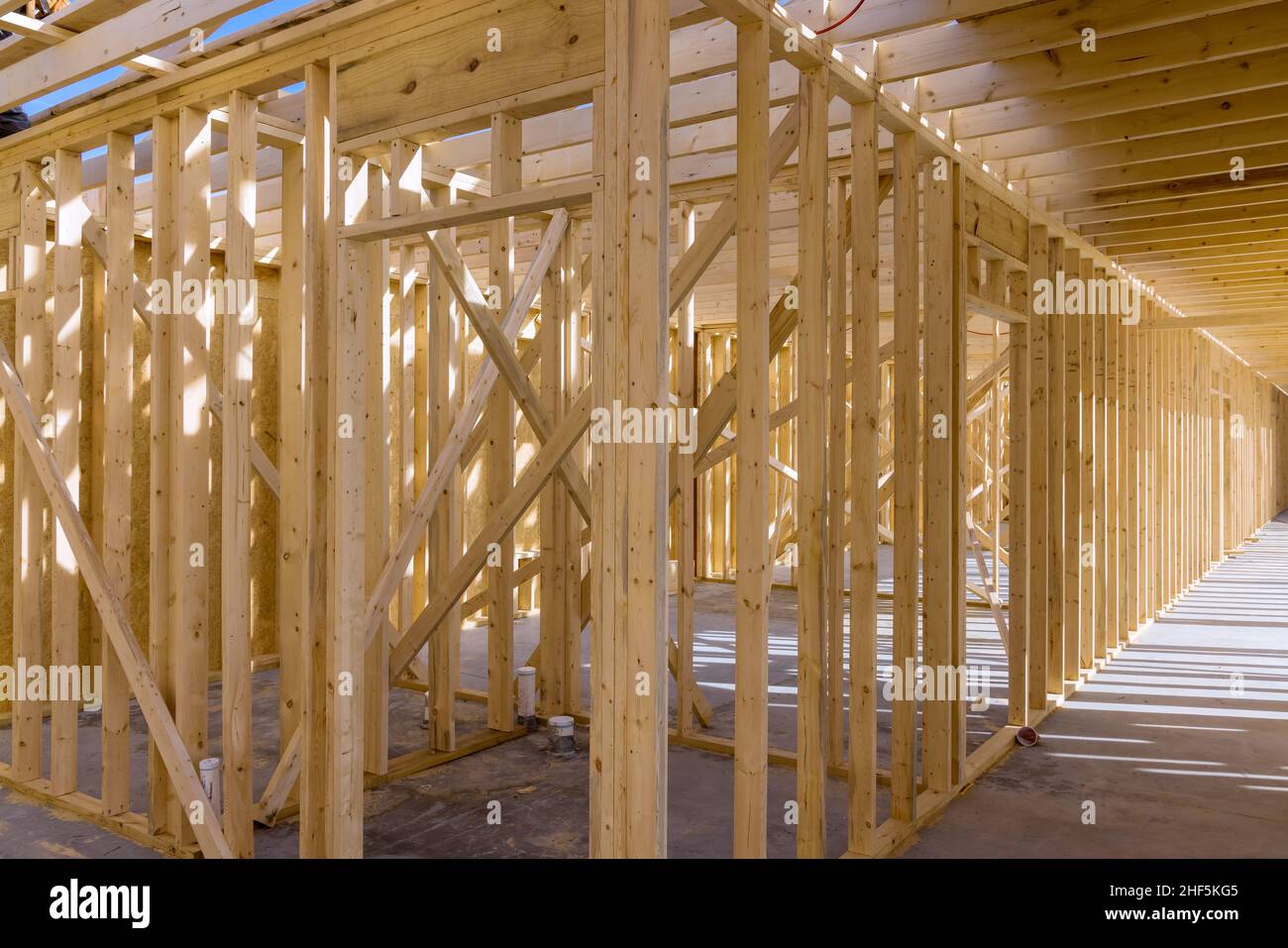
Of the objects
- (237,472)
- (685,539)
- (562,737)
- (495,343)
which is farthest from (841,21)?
(562,737)

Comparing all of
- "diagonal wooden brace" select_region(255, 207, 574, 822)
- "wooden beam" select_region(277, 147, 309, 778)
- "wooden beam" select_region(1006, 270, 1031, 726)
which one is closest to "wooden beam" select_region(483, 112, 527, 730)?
"diagonal wooden brace" select_region(255, 207, 574, 822)

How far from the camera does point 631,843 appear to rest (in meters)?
3.05

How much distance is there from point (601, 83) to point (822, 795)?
2731 mm

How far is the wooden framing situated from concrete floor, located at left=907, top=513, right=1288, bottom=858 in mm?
256

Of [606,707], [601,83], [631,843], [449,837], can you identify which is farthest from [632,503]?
[449,837]

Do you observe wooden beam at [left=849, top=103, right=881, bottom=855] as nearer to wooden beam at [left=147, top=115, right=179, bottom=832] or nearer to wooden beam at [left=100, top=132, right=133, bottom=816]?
wooden beam at [left=147, top=115, right=179, bottom=832]

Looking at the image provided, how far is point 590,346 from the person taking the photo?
518 cm

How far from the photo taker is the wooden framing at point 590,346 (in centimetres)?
337

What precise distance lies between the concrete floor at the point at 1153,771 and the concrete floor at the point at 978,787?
0.01 metres

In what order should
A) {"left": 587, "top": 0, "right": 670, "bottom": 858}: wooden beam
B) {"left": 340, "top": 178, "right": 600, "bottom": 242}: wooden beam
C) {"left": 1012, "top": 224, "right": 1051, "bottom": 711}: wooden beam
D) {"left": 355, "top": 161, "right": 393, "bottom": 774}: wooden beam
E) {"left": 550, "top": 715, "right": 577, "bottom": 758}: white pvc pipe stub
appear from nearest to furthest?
{"left": 587, "top": 0, "right": 670, "bottom": 858}: wooden beam < {"left": 340, "top": 178, "right": 600, "bottom": 242}: wooden beam < {"left": 355, "top": 161, "right": 393, "bottom": 774}: wooden beam < {"left": 550, "top": 715, "right": 577, "bottom": 758}: white pvc pipe stub < {"left": 1012, "top": 224, "right": 1051, "bottom": 711}: wooden beam

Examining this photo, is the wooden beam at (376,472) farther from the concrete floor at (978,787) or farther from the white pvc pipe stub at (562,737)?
the white pvc pipe stub at (562,737)

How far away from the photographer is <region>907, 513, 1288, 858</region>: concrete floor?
4.53 m

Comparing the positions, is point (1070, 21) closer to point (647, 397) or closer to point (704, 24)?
point (704, 24)
